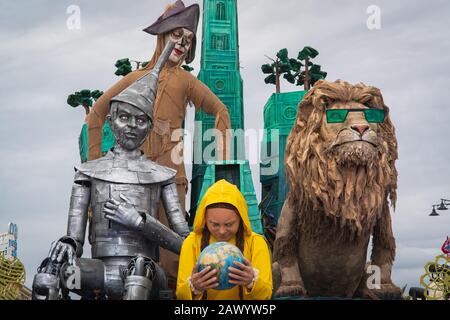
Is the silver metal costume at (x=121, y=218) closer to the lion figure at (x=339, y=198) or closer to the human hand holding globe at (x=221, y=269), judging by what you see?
the lion figure at (x=339, y=198)

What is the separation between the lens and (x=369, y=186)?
188 inches

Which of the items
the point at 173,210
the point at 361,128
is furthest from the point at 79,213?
the point at 361,128

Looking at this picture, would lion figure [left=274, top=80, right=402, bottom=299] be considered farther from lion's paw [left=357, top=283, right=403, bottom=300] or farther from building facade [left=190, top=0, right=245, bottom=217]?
building facade [left=190, top=0, right=245, bottom=217]

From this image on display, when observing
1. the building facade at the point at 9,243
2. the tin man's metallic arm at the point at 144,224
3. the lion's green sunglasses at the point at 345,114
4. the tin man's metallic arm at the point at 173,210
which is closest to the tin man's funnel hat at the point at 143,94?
the tin man's metallic arm at the point at 173,210

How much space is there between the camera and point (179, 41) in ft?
24.7

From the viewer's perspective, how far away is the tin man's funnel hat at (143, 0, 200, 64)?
7.52 m

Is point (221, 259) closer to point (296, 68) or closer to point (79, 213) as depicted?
point (79, 213)

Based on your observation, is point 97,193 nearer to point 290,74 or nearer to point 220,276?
point 220,276

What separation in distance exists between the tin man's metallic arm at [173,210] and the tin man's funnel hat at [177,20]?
2423mm

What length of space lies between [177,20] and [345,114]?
3.30 metres

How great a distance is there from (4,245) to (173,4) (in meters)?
3.65

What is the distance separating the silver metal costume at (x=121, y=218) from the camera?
15.8 ft

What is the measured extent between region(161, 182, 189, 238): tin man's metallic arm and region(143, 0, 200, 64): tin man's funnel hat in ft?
7.95
